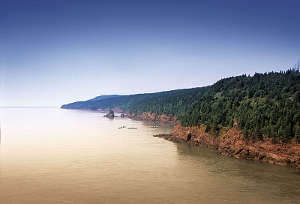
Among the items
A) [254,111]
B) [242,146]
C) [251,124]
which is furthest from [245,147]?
[254,111]

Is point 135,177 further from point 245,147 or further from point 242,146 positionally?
point 242,146

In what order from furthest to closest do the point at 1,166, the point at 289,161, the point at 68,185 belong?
the point at 289,161 < the point at 1,166 < the point at 68,185

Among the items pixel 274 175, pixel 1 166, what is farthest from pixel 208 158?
pixel 1 166

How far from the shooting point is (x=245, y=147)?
208 ft

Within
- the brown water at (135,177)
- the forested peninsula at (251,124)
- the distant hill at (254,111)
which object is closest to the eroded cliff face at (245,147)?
the forested peninsula at (251,124)

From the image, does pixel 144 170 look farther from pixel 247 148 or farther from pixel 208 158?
pixel 247 148

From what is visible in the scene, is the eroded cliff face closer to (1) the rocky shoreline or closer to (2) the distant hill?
(1) the rocky shoreline

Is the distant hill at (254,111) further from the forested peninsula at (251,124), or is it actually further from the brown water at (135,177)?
the brown water at (135,177)

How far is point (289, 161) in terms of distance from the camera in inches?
2095

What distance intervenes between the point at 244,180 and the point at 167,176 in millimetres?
12766


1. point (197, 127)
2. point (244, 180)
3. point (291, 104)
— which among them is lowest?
point (244, 180)

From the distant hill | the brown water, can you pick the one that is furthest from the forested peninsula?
the brown water

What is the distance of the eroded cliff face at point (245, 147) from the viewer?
2114 inches

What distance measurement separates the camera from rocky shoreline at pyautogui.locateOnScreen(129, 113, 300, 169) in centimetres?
5382
